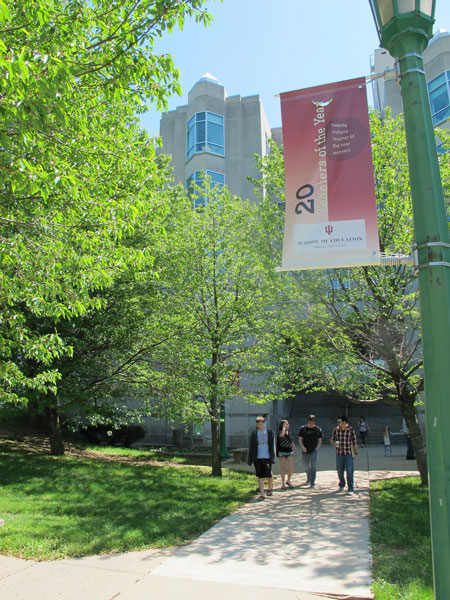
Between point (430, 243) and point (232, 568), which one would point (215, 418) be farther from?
point (430, 243)

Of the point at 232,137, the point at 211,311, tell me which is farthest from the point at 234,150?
the point at 211,311

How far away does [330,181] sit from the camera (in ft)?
11.0

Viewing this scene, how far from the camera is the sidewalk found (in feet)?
14.0

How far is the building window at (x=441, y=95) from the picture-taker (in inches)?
853

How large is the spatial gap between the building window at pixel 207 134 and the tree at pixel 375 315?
1660cm

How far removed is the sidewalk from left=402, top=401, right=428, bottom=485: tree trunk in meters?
3.28

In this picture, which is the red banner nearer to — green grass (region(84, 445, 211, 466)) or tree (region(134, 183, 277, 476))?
tree (region(134, 183, 277, 476))

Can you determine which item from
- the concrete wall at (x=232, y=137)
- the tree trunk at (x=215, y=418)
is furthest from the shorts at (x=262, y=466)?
the concrete wall at (x=232, y=137)

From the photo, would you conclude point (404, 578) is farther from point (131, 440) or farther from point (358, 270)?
point (131, 440)

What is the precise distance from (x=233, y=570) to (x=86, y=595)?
1.54 meters

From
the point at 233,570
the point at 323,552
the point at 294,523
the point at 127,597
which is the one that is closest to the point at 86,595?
the point at 127,597

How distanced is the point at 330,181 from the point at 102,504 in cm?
698

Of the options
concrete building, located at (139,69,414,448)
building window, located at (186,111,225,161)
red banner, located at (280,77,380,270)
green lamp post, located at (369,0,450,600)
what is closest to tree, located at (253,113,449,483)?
red banner, located at (280,77,380,270)

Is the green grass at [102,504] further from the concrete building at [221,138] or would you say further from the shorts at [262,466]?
the concrete building at [221,138]
